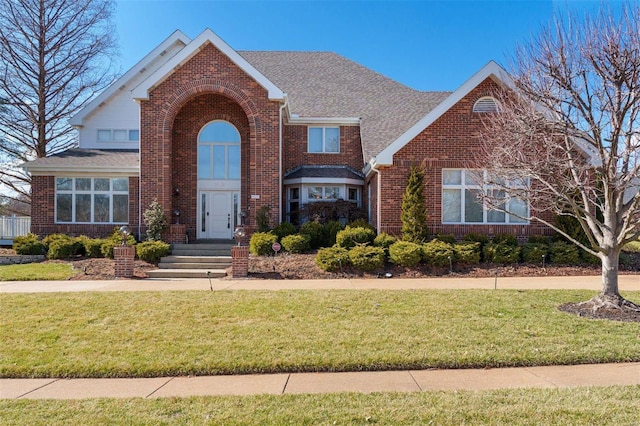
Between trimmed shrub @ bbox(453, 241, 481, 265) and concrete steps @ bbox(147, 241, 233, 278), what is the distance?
730cm

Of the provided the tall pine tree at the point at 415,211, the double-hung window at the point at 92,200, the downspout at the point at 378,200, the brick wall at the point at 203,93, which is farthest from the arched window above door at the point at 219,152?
the tall pine tree at the point at 415,211

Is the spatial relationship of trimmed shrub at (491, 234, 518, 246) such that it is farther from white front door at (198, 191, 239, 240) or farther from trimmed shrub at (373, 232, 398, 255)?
white front door at (198, 191, 239, 240)

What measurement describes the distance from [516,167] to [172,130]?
523 inches

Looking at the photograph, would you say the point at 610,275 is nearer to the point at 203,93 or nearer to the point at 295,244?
the point at 295,244

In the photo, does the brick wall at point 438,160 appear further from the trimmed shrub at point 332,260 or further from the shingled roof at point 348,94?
the shingled roof at point 348,94

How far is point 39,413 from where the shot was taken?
3.68 metres

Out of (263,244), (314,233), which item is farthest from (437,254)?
(263,244)

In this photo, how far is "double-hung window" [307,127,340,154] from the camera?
18609 mm

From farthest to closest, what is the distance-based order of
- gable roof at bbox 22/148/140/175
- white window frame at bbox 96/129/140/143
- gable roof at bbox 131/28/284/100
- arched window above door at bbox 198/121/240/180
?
white window frame at bbox 96/129/140/143
arched window above door at bbox 198/121/240/180
gable roof at bbox 22/148/140/175
gable roof at bbox 131/28/284/100

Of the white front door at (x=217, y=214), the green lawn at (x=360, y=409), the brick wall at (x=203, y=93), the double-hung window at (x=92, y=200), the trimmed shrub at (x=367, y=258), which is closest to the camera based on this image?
the green lawn at (x=360, y=409)

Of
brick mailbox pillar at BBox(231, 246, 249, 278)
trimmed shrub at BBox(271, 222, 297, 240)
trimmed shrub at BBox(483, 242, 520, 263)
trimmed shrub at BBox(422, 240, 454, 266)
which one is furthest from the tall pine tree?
brick mailbox pillar at BBox(231, 246, 249, 278)

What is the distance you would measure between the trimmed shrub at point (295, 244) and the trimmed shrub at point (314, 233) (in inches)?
28.0

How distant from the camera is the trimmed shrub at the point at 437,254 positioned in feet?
38.1

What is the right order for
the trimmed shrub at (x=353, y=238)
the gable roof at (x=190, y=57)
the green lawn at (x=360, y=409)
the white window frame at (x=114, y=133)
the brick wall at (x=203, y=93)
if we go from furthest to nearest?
the white window frame at (x=114, y=133) → the brick wall at (x=203, y=93) → the gable roof at (x=190, y=57) → the trimmed shrub at (x=353, y=238) → the green lawn at (x=360, y=409)
